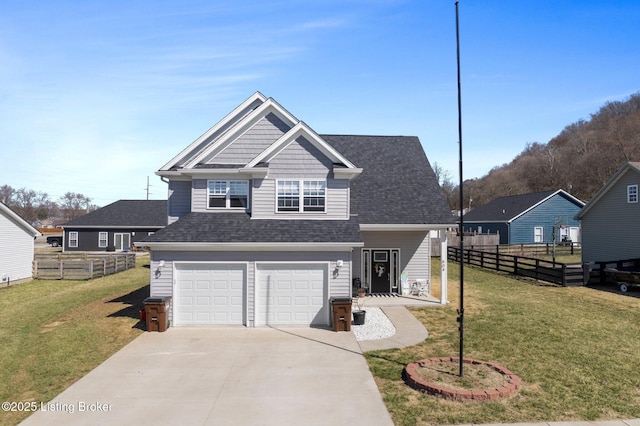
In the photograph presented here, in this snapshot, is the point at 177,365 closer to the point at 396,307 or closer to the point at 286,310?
the point at 286,310

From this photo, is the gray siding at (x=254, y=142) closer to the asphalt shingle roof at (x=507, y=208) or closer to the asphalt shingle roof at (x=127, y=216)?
the asphalt shingle roof at (x=127, y=216)

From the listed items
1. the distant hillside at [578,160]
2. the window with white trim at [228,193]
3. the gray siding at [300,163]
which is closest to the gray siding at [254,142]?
the window with white trim at [228,193]

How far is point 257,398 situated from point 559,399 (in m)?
6.30

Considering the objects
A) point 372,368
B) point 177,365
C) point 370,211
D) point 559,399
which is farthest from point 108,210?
point 559,399

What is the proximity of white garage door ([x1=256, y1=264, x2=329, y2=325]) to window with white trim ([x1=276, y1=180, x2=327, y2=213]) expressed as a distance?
268cm

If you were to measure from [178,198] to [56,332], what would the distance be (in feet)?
22.3

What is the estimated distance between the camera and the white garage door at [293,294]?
14.9 meters

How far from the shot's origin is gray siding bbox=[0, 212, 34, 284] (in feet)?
80.4

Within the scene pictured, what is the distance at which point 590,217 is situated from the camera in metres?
29.0

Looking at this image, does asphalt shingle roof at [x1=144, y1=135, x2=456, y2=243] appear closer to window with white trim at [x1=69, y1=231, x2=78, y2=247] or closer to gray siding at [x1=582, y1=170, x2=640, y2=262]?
gray siding at [x1=582, y1=170, x2=640, y2=262]

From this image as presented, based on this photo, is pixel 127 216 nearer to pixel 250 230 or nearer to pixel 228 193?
pixel 228 193

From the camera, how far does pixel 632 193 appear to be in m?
25.3

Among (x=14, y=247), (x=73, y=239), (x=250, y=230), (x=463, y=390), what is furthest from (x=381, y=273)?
(x=73, y=239)

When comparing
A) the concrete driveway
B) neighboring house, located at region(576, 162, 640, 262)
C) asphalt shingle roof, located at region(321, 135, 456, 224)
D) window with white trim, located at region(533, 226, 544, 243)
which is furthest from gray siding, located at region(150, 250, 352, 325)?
window with white trim, located at region(533, 226, 544, 243)
